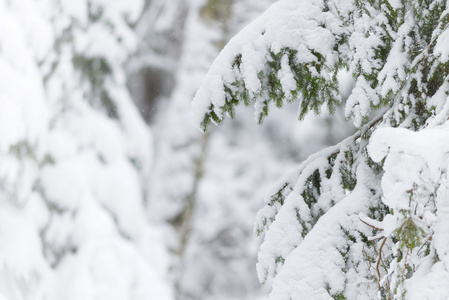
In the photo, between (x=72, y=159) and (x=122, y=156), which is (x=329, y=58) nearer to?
(x=72, y=159)

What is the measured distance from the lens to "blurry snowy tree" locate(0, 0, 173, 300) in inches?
261

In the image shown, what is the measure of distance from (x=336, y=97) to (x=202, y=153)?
24.8 ft

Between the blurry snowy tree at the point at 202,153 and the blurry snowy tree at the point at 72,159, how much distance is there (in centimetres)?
175

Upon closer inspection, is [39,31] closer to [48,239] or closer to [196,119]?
[48,239]

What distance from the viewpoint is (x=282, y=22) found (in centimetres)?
243

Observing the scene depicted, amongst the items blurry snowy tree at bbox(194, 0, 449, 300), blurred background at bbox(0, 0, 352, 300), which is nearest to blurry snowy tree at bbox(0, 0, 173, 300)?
blurred background at bbox(0, 0, 352, 300)

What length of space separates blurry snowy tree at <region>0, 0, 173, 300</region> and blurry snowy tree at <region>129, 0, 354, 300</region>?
5.75 feet

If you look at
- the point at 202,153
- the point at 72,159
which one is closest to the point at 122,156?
the point at 72,159

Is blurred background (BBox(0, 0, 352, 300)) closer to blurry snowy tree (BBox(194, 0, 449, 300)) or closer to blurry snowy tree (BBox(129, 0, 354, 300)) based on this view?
blurry snowy tree (BBox(129, 0, 354, 300))

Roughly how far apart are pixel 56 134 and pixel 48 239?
1177 millimetres

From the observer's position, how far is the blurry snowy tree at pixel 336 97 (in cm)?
220

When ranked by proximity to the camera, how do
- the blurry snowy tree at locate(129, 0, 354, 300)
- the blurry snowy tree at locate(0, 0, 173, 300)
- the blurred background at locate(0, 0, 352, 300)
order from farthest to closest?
the blurry snowy tree at locate(129, 0, 354, 300), the blurred background at locate(0, 0, 352, 300), the blurry snowy tree at locate(0, 0, 173, 300)

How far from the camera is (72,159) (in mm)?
7676

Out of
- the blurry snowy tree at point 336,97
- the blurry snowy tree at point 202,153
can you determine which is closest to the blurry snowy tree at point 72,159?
the blurry snowy tree at point 202,153
